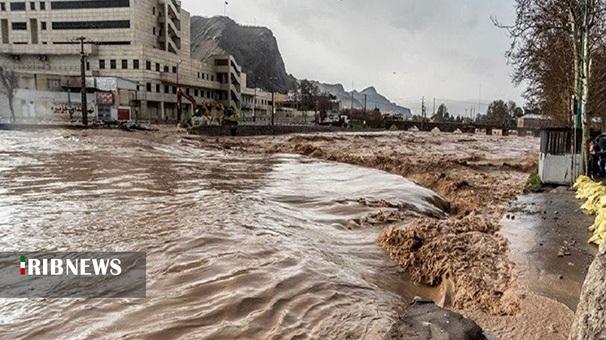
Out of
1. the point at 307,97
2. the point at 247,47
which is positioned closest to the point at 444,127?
the point at 307,97

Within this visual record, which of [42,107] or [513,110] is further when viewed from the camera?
[513,110]

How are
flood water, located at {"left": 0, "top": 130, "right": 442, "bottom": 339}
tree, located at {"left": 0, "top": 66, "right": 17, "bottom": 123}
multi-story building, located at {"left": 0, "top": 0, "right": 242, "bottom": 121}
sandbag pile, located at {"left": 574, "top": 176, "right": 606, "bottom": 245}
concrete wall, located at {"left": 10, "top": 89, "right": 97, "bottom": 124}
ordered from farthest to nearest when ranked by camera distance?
1. multi-story building, located at {"left": 0, "top": 0, "right": 242, "bottom": 121}
2. concrete wall, located at {"left": 10, "top": 89, "right": 97, "bottom": 124}
3. tree, located at {"left": 0, "top": 66, "right": 17, "bottom": 123}
4. sandbag pile, located at {"left": 574, "top": 176, "right": 606, "bottom": 245}
5. flood water, located at {"left": 0, "top": 130, "right": 442, "bottom": 339}

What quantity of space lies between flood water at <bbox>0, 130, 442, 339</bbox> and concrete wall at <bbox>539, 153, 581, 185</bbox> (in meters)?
3.16

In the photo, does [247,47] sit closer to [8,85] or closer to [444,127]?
[444,127]

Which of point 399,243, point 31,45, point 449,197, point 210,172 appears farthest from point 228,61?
point 399,243

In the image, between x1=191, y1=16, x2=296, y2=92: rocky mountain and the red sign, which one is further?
x1=191, y1=16, x2=296, y2=92: rocky mountain

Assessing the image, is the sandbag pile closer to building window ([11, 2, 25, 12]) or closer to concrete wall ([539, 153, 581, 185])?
concrete wall ([539, 153, 581, 185])

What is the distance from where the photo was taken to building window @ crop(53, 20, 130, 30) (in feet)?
224

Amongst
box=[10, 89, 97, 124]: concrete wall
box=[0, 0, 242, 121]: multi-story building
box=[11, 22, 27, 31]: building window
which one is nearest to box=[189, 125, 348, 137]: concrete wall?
box=[10, 89, 97, 124]: concrete wall

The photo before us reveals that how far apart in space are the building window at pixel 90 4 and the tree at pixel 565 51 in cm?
6263

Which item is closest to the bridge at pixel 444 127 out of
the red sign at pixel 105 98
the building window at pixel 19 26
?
the red sign at pixel 105 98

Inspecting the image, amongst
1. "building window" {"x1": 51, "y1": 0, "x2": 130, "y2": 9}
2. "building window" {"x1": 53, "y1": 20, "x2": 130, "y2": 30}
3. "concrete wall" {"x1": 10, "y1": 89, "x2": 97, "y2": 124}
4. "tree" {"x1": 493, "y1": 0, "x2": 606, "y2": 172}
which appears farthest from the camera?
"building window" {"x1": 53, "y1": 20, "x2": 130, "y2": 30}

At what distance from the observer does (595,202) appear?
8.27 metres

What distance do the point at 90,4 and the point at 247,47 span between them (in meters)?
93.4
